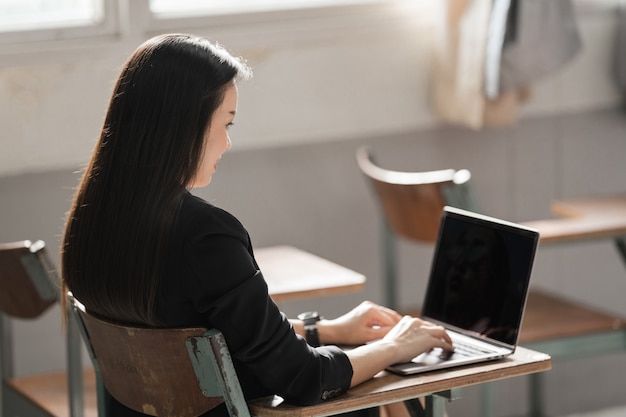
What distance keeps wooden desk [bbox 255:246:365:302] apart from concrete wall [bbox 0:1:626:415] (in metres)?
0.52

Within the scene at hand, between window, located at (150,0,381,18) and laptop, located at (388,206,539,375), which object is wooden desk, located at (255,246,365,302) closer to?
laptop, located at (388,206,539,375)

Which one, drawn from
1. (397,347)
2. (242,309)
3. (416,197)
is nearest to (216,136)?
(242,309)

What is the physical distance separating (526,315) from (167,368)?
164cm

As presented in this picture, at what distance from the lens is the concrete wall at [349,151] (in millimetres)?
3250

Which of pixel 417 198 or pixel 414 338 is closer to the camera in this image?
pixel 414 338

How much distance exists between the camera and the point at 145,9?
3.32 m

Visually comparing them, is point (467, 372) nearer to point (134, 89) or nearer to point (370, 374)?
point (370, 374)

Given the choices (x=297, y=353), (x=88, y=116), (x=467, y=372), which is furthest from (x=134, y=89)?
(x=88, y=116)

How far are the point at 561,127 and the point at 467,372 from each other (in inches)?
83.7

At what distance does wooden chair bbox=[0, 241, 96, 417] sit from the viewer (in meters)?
2.48

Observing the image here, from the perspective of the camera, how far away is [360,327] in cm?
222

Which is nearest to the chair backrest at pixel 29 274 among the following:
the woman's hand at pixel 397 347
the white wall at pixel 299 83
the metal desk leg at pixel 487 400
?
the white wall at pixel 299 83

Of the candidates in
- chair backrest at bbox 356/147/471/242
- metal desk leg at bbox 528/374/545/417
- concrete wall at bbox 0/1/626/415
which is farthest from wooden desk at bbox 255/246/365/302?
metal desk leg at bbox 528/374/545/417

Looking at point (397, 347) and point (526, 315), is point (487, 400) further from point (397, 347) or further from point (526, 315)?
point (397, 347)
